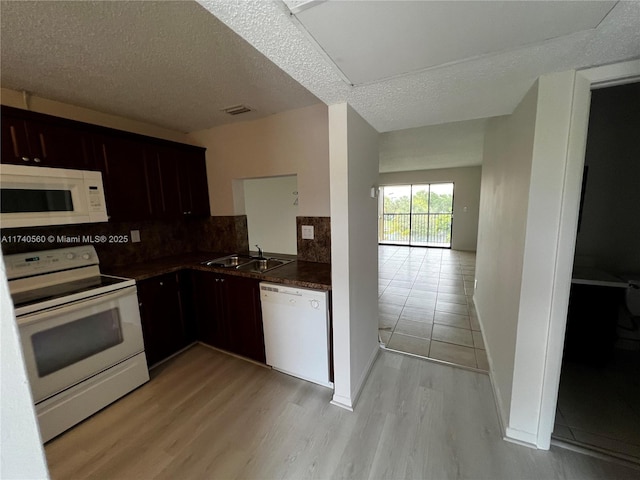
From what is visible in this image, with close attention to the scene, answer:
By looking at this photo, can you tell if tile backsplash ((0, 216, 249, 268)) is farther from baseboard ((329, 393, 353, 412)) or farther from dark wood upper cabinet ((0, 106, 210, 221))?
baseboard ((329, 393, 353, 412))

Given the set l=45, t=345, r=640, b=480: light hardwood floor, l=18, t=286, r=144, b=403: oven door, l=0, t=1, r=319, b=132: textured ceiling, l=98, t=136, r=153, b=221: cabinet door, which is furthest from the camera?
l=98, t=136, r=153, b=221: cabinet door

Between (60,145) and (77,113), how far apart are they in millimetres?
514

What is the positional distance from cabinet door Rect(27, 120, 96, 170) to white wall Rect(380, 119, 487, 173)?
3166mm

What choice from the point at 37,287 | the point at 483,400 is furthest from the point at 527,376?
the point at 37,287

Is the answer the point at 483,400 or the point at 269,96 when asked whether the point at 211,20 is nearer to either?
the point at 269,96

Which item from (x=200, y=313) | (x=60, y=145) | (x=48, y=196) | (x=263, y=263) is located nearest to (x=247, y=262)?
(x=263, y=263)

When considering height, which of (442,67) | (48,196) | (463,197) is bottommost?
(48,196)

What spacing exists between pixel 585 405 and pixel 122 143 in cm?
416

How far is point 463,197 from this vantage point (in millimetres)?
7055

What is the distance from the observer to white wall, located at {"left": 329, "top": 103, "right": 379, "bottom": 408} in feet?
5.44

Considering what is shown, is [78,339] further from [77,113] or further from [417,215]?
[417,215]

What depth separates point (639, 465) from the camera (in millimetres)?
1389

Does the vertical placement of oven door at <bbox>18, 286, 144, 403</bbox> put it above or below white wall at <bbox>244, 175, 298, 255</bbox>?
below

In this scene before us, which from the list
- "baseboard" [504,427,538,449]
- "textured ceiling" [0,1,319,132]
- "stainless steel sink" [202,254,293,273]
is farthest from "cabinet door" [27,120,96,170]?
"baseboard" [504,427,538,449]
